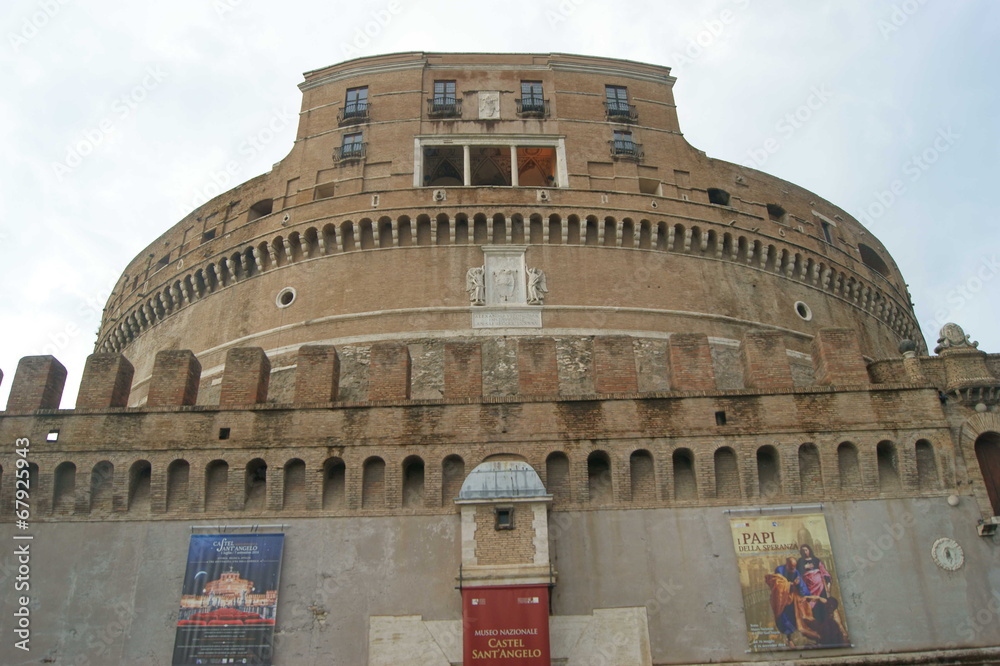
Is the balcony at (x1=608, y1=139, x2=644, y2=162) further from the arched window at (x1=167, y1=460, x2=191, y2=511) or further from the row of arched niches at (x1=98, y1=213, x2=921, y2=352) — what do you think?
the arched window at (x1=167, y1=460, x2=191, y2=511)

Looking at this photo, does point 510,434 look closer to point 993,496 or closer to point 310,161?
point 993,496

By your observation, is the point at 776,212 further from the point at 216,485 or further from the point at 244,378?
the point at 216,485

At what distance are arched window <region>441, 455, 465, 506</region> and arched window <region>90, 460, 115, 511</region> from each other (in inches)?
218

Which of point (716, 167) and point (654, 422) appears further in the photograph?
point (716, 167)

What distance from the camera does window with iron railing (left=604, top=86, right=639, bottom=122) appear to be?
2538 cm

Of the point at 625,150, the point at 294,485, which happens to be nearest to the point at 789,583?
the point at 294,485

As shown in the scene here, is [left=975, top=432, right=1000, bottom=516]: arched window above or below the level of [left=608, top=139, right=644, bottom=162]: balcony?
below

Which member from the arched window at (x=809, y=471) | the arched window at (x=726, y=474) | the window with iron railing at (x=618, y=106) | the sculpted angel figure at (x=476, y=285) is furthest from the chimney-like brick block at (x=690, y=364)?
the window with iron railing at (x=618, y=106)

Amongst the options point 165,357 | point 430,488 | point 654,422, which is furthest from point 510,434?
point 165,357

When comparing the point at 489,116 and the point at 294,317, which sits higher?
the point at 489,116

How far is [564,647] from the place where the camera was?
1212 centimetres

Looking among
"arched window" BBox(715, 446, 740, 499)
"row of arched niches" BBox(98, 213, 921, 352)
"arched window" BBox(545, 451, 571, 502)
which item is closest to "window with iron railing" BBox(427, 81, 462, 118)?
"row of arched niches" BBox(98, 213, 921, 352)

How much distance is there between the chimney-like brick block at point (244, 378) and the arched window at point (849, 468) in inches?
394

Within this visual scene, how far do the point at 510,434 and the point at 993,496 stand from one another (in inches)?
315
